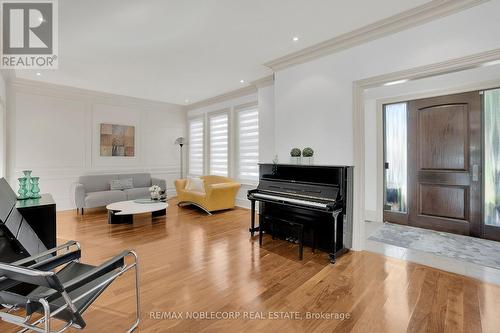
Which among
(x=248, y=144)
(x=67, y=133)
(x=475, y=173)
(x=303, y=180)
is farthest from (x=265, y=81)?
(x=67, y=133)

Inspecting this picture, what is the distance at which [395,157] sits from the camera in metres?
4.60

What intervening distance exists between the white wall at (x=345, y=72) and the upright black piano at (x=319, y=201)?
0.34 m

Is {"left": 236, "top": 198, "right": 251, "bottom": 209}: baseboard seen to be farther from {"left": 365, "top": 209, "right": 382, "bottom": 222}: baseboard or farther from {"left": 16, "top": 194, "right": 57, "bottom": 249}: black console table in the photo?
{"left": 16, "top": 194, "right": 57, "bottom": 249}: black console table

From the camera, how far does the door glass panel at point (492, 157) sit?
3.61m

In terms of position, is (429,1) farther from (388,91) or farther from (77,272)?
→ (77,272)

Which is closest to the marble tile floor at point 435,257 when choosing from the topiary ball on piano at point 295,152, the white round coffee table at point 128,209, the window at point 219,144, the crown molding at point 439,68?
the topiary ball on piano at point 295,152

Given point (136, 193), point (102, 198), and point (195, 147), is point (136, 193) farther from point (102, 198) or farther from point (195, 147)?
point (195, 147)

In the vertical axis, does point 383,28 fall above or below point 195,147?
above

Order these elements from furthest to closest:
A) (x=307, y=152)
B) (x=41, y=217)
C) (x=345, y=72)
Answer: (x=307, y=152) < (x=345, y=72) < (x=41, y=217)

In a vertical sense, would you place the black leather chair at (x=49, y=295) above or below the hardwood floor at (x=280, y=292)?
above

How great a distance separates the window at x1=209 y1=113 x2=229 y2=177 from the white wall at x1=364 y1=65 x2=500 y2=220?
337 cm

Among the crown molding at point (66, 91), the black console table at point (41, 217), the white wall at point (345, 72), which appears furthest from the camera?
the crown molding at point (66, 91)

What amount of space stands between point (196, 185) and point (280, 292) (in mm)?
4023

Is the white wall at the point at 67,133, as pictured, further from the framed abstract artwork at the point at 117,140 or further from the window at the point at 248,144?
the window at the point at 248,144
